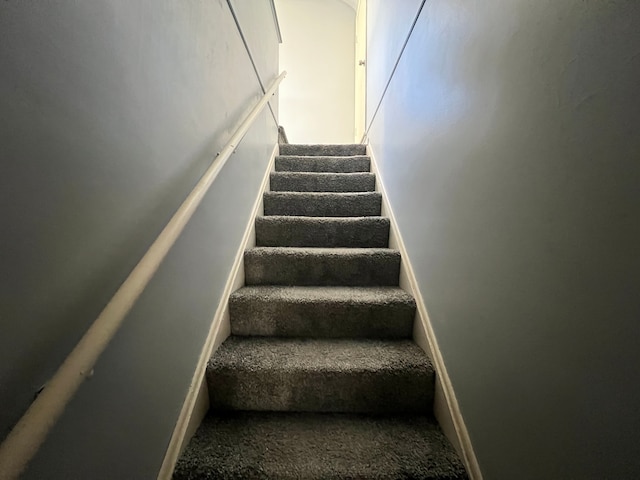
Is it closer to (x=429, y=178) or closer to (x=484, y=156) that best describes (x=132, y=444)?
(x=484, y=156)

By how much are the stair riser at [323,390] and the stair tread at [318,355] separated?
0.06ft

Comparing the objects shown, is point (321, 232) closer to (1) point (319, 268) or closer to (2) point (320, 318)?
(1) point (319, 268)

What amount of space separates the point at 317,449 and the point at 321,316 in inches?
19.1

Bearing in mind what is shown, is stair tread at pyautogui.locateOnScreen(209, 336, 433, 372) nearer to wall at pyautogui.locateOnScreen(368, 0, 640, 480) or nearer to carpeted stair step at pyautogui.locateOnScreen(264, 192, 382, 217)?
wall at pyautogui.locateOnScreen(368, 0, 640, 480)

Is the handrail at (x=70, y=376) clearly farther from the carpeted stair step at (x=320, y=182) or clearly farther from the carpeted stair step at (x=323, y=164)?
the carpeted stair step at (x=323, y=164)

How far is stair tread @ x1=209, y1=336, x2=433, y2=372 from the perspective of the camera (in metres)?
1.04

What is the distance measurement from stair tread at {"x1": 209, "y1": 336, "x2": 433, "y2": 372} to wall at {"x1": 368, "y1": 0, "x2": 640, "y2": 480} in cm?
23

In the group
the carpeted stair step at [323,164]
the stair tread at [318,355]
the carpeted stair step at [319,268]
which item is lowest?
the stair tread at [318,355]

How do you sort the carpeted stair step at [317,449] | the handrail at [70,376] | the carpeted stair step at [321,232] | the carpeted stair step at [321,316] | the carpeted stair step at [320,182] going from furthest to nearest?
the carpeted stair step at [320,182] < the carpeted stair step at [321,232] < the carpeted stair step at [321,316] < the carpeted stair step at [317,449] < the handrail at [70,376]

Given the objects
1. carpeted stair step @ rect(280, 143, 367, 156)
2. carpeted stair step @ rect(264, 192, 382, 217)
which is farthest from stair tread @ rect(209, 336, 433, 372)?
carpeted stair step @ rect(280, 143, 367, 156)

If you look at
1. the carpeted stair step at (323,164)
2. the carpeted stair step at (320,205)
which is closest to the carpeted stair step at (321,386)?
the carpeted stair step at (320,205)

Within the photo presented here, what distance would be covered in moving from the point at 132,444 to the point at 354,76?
449 centimetres

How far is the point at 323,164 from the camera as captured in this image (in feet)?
7.74

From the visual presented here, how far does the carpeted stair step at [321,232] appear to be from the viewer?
1.71m
